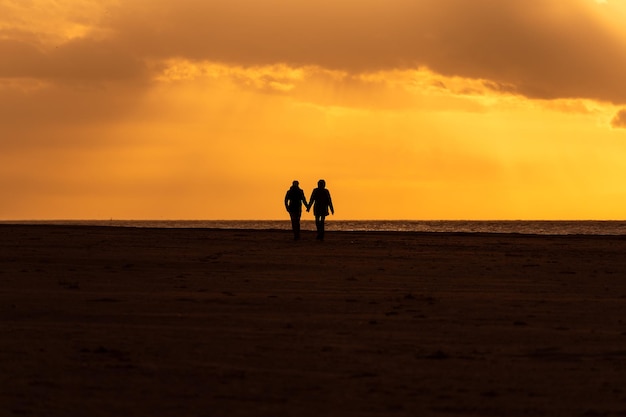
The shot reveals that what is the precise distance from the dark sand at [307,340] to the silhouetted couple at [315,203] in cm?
1572

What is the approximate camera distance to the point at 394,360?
12000 millimetres

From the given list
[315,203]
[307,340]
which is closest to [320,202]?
[315,203]

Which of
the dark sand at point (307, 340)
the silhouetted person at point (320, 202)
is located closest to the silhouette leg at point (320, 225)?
the silhouetted person at point (320, 202)

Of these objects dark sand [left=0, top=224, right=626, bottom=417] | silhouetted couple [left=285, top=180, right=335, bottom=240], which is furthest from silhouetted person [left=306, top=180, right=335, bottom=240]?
dark sand [left=0, top=224, right=626, bottom=417]

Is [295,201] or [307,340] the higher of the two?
[295,201]

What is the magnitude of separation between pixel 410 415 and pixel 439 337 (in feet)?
14.8

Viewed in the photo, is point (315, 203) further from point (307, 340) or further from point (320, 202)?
point (307, 340)

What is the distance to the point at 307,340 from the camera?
13.3 m

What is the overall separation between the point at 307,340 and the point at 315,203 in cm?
2906

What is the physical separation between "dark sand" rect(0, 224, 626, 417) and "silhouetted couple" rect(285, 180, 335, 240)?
51.6ft

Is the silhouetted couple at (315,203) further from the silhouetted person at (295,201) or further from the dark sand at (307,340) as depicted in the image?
the dark sand at (307,340)

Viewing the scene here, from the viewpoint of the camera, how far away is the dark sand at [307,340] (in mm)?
9930

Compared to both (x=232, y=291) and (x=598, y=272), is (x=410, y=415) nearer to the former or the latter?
(x=232, y=291)

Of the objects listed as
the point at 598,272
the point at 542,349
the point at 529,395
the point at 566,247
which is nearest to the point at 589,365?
the point at 542,349
